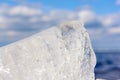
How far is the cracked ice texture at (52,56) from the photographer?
902cm

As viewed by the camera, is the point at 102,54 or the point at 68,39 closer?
the point at 68,39

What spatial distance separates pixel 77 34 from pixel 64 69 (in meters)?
1.34

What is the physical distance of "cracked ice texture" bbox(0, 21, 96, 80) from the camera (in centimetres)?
→ 902

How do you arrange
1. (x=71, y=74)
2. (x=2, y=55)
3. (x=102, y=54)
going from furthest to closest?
(x=102, y=54), (x=71, y=74), (x=2, y=55)

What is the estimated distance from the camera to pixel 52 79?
9.41m

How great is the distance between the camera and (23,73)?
907 centimetres

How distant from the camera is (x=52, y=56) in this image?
31.0 feet

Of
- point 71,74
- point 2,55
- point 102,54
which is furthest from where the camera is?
point 102,54

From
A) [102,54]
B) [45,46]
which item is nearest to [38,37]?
[45,46]

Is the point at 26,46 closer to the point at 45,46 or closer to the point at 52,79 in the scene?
the point at 45,46

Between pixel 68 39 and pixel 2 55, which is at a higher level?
pixel 68 39

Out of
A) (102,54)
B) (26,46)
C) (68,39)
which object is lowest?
(26,46)

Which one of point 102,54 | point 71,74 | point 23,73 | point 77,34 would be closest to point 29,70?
point 23,73

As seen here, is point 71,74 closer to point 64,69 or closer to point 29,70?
point 64,69
